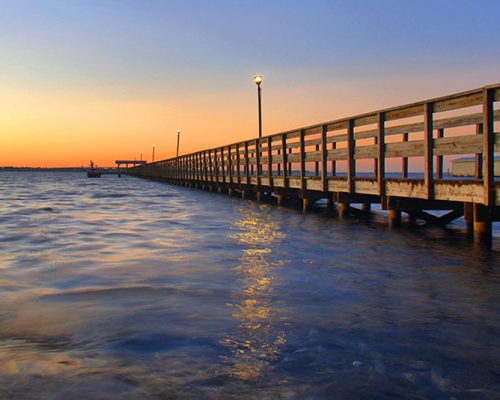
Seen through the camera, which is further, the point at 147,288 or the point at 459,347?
A: the point at 147,288

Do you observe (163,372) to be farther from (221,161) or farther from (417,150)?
(221,161)

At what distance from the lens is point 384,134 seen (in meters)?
10.4

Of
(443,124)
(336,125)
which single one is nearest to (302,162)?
(336,125)

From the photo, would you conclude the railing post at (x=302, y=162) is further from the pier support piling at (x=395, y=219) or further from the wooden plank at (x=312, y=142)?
the pier support piling at (x=395, y=219)

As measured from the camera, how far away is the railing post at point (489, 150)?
7.29 meters

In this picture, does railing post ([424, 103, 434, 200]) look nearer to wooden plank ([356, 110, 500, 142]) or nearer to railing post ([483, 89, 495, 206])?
wooden plank ([356, 110, 500, 142])

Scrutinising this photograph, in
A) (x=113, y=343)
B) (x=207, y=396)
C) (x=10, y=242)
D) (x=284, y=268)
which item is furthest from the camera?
(x=10, y=242)

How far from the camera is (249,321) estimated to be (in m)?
4.01

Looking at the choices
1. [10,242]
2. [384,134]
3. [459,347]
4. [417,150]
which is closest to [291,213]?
[384,134]

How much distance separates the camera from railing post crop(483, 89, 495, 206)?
23.9 feet

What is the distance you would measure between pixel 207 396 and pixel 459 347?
5.70 ft

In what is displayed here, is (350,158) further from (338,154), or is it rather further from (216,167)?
(216,167)

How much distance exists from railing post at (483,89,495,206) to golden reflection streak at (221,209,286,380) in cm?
310

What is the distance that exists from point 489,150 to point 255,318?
4.90m
